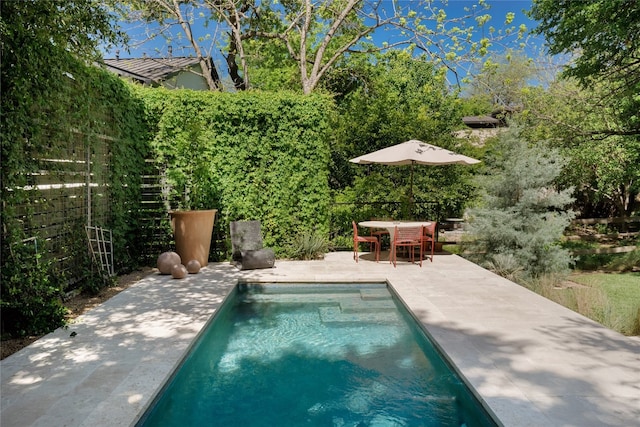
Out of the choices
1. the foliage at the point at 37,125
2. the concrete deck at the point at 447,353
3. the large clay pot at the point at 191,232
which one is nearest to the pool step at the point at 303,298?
the concrete deck at the point at 447,353

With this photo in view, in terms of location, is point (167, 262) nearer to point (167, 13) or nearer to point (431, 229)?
point (431, 229)

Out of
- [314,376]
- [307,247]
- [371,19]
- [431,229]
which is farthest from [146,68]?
[314,376]

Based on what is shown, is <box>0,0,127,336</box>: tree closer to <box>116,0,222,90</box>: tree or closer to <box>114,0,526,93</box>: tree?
<box>114,0,526,93</box>: tree

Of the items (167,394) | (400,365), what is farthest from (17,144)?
(400,365)

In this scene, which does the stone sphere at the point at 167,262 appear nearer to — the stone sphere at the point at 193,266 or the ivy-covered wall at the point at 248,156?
the stone sphere at the point at 193,266

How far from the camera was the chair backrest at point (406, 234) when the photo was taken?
308 inches

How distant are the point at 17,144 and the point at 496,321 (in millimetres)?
5030

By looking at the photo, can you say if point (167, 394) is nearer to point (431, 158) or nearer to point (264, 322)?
point (264, 322)

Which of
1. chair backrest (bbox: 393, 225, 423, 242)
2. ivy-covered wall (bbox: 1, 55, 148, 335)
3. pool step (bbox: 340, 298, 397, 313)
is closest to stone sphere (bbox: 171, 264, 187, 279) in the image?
ivy-covered wall (bbox: 1, 55, 148, 335)

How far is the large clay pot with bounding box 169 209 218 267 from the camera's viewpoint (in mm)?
7605

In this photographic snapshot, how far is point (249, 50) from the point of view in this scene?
15969mm

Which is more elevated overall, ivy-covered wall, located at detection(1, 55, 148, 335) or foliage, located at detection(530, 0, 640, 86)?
foliage, located at detection(530, 0, 640, 86)

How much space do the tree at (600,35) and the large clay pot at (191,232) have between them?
7.40 meters

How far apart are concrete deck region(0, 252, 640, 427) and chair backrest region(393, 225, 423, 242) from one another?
154 centimetres
